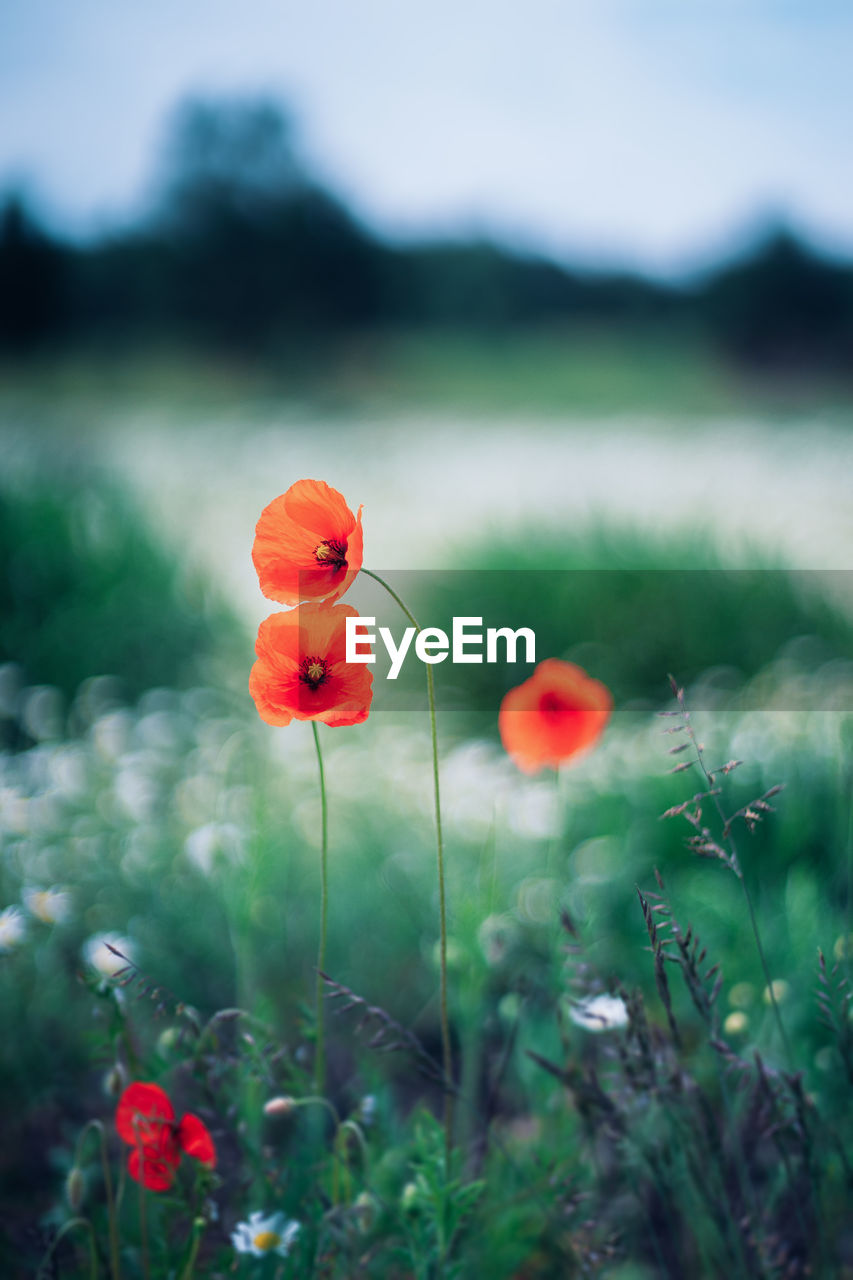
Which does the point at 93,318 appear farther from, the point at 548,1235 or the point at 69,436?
the point at 548,1235

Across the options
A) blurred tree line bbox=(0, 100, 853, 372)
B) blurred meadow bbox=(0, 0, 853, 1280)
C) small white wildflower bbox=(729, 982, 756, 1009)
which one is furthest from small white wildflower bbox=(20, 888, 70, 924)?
blurred tree line bbox=(0, 100, 853, 372)

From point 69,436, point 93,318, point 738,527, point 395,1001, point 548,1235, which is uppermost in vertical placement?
point 93,318

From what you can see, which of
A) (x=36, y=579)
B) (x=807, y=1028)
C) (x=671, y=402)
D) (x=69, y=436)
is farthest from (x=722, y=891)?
(x=671, y=402)

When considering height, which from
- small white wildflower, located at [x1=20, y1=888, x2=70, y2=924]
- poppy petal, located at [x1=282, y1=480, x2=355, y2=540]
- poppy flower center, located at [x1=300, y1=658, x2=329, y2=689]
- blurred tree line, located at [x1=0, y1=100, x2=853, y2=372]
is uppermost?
blurred tree line, located at [x1=0, y1=100, x2=853, y2=372]

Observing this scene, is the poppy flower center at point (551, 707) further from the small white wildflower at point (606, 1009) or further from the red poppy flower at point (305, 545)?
the red poppy flower at point (305, 545)

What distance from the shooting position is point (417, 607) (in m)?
3.07

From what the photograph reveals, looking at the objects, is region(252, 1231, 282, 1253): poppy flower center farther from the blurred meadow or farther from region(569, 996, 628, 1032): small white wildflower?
region(569, 996, 628, 1032): small white wildflower

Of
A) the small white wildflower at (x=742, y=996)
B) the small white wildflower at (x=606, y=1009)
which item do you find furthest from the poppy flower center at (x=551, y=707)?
the small white wildflower at (x=742, y=996)

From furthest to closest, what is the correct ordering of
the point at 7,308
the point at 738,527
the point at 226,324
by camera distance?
the point at 226,324 → the point at 7,308 → the point at 738,527

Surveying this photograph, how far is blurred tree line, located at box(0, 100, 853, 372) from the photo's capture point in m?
4.93

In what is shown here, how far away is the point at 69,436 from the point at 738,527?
8.68ft

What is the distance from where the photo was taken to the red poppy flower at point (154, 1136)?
2.12 ft

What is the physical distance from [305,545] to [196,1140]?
0.43 m

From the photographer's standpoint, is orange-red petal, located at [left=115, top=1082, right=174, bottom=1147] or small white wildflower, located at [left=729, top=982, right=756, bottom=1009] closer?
orange-red petal, located at [left=115, top=1082, right=174, bottom=1147]
